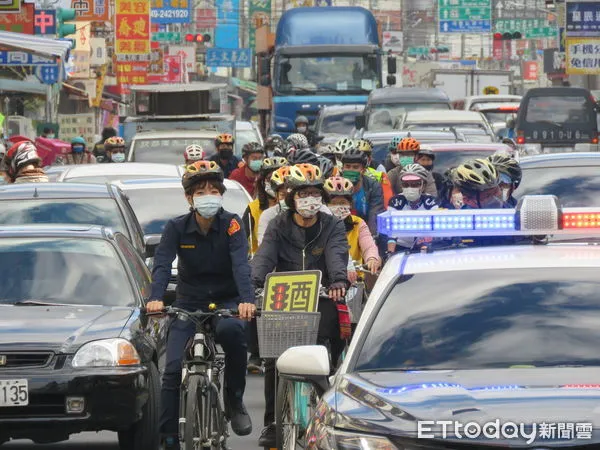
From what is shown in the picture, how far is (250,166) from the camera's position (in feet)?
64.9

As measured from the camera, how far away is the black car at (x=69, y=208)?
13.8 m

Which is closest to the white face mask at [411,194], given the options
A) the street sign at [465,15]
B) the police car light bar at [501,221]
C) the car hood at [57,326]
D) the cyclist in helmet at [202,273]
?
the car hood at [57,326]

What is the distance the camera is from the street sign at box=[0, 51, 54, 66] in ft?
108

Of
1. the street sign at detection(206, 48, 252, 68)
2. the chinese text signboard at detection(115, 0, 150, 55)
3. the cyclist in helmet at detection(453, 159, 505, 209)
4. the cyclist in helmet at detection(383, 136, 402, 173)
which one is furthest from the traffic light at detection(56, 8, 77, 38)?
the street sign at detection(206, 48, 252, 68)

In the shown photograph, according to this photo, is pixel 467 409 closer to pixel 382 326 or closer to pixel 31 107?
pixel 382 326

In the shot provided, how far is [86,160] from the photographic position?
93.4 ft

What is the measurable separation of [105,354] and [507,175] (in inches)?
175

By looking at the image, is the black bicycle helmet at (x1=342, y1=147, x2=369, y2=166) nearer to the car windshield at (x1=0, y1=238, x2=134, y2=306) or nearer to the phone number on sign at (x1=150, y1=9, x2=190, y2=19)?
the car windshield at (x1=0, y1=238, x2=134, y2=306)

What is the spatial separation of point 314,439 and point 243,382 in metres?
3.63

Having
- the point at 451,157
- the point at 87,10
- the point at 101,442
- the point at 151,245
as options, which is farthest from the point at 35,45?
the point at 87,10

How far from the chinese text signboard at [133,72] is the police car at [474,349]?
66.0 m

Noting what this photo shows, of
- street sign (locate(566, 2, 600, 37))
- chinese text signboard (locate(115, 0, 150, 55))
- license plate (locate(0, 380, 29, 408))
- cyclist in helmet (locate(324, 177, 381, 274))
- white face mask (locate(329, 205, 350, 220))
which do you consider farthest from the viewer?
chinese text signboard (locate(115, 0, 150, 55))

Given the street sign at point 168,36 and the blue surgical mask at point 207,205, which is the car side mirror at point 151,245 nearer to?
the blue surgical mask at point 207,205

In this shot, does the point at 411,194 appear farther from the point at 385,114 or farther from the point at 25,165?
the point at 385,114
